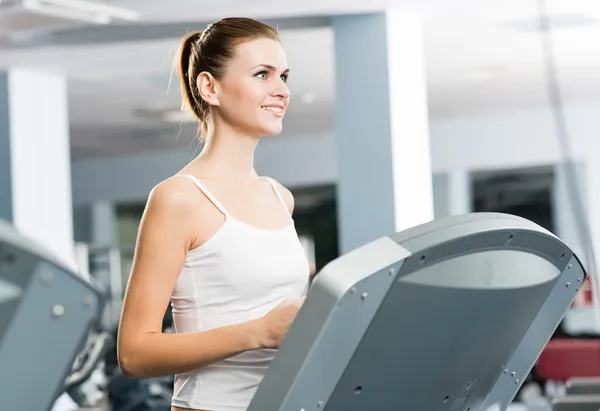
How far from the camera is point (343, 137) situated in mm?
5621

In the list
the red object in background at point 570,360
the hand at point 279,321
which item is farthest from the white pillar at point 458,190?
the hand at point 279,321

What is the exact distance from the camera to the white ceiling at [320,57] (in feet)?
18.0

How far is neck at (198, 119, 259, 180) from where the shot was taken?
56.1 inches

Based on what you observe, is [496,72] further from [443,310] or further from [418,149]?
[443,310]

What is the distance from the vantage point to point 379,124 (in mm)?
5508

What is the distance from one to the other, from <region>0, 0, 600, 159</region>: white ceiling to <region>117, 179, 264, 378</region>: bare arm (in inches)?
157

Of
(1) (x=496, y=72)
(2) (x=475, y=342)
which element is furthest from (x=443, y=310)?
(1) (x=496, y=72)

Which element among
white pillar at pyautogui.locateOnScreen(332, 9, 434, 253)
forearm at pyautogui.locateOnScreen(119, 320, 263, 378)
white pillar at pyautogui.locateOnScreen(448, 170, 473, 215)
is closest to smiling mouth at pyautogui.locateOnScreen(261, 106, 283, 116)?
forearm at pyautogui.locateOnScreen(119, 320, 263, 378)

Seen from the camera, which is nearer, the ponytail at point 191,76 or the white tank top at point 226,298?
the white tank top at point 226,298

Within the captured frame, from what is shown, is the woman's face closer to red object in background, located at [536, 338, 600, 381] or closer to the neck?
A: the neck

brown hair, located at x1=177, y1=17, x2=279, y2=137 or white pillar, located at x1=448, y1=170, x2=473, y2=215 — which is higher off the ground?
brown hair, located at x1=177, y1=17, x2=279, y2=137

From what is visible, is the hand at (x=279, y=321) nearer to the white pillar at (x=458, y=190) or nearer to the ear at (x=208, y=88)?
the ear at (x=208, y=88)

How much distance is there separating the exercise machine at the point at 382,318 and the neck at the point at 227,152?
463mm

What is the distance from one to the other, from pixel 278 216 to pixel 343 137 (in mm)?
4172
